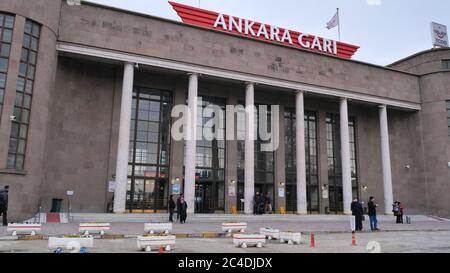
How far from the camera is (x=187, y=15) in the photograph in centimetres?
3378

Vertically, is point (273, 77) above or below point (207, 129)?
above

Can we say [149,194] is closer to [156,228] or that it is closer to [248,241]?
[156,228]

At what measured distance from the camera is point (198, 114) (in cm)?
3406

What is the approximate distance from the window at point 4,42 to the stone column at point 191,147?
1281 centimetres

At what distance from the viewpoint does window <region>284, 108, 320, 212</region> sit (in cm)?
3688

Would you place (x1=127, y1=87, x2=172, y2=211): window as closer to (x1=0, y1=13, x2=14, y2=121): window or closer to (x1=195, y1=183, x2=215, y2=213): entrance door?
(x1=195, y1=183, x2=215, y2=213): entrance door

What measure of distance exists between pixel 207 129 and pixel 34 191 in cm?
1481

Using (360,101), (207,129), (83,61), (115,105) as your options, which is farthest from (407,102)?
(83,61)

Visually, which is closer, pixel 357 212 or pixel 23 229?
pixel 23 229

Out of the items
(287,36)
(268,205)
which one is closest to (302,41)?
→ (287,36)

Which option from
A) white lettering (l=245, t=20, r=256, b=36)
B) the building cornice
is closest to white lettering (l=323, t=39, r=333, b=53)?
the building cornice

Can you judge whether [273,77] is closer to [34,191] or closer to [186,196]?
[186,196]

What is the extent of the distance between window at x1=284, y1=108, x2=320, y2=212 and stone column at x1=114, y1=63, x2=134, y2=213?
15843mm

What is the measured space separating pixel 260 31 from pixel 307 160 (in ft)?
43.2
